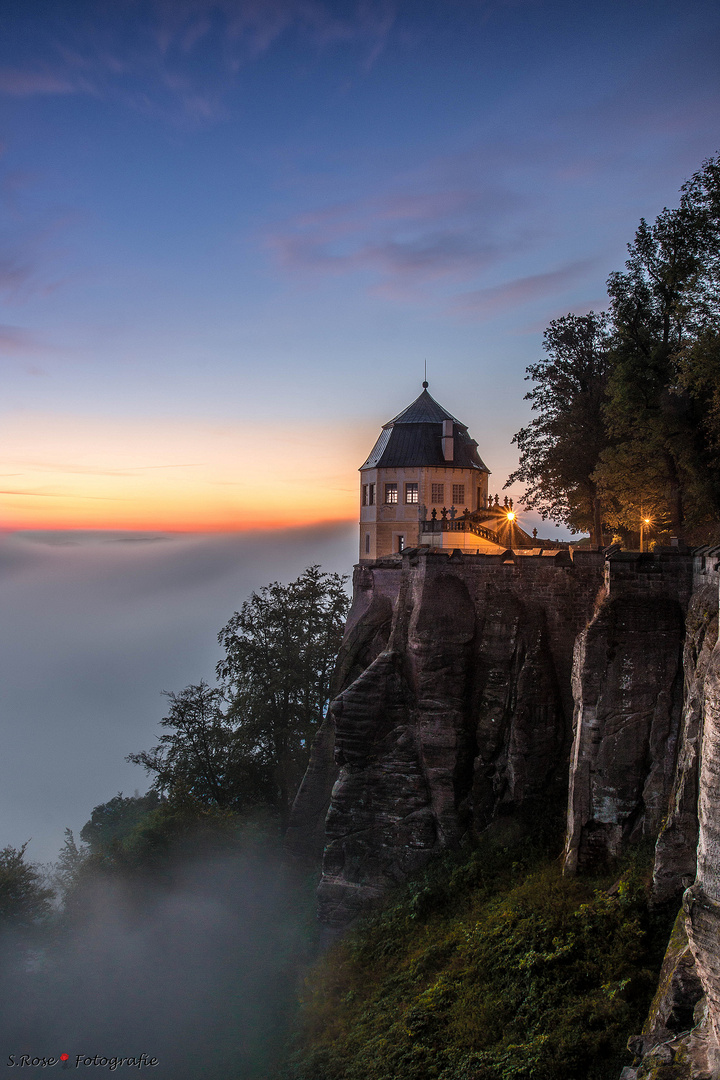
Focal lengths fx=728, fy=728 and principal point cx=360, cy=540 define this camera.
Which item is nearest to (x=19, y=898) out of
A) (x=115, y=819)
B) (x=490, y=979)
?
(x=115, y=819)

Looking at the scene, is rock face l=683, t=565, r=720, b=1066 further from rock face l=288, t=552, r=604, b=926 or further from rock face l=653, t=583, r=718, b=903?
rock face l=288, t=552, r=604, b=926

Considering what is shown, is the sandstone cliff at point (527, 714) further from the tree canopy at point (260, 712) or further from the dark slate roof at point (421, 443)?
the dark slate roof at point (421, 443)

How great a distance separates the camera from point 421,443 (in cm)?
3947

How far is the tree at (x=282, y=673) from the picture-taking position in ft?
111

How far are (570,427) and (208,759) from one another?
74.3 feet

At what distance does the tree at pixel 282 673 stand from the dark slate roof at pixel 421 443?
8138 mm

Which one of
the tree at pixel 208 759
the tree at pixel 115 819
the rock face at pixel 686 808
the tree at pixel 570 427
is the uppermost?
the tree at pixel 570 427

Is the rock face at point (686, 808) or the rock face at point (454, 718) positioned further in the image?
the rock face at point (454, 718)

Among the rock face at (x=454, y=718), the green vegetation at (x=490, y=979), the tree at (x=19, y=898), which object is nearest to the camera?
the green vegetation at (x=490, y=979)

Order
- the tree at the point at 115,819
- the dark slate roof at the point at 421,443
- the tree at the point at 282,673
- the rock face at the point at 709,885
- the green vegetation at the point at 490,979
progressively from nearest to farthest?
the rock face at the point at 709,885
the green vegetation at the point at 490,979
the tree at the point at 282,673
the tree at the point at 115,819
the dark slate roof at the point at 421,443

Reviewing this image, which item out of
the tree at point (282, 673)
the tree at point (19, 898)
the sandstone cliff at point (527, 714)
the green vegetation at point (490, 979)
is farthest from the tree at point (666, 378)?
the tree at point (19, 898)

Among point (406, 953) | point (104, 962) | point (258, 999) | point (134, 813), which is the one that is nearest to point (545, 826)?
point (406, 953)

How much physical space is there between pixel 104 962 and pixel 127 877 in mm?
3788

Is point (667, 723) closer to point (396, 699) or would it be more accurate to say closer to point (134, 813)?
point (396, 699)
